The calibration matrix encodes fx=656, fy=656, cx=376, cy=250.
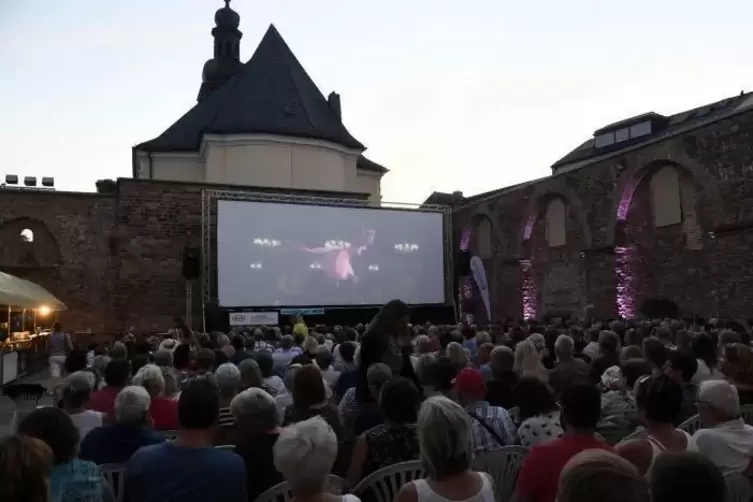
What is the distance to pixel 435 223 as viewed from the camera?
20391mm

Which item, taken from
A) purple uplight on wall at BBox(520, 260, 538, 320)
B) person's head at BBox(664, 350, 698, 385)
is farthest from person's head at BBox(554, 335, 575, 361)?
purple uplight on wall at BBox(520, 260, 538, 320)

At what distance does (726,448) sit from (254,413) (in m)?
2.31

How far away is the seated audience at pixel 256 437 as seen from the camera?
323 cm

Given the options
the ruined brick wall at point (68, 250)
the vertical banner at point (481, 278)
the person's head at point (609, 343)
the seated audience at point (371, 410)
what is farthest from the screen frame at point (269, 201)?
the seated audience at point (371, 410)

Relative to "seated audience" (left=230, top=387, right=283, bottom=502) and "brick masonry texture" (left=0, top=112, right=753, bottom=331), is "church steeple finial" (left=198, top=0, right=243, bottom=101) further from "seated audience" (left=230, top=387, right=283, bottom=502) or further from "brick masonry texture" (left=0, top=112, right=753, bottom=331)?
"seated audience" (left=230, top=387, right=283, bottom=502)

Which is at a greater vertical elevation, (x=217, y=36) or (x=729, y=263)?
(x=217, y=36)

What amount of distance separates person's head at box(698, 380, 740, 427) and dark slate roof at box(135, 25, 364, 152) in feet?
79.0

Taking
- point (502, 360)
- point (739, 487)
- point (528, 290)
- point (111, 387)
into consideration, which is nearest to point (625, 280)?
point (528, 290)

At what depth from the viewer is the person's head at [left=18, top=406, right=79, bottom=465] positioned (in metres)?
2.53

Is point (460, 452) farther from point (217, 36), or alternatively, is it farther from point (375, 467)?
point (217, 36)

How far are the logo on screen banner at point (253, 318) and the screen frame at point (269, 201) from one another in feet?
0.87

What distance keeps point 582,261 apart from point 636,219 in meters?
1.91

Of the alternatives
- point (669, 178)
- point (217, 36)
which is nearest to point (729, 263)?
point (669, 178)

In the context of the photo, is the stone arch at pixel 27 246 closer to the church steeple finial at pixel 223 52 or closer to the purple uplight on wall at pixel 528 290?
the purple uplight on wall at pixel 528 290
